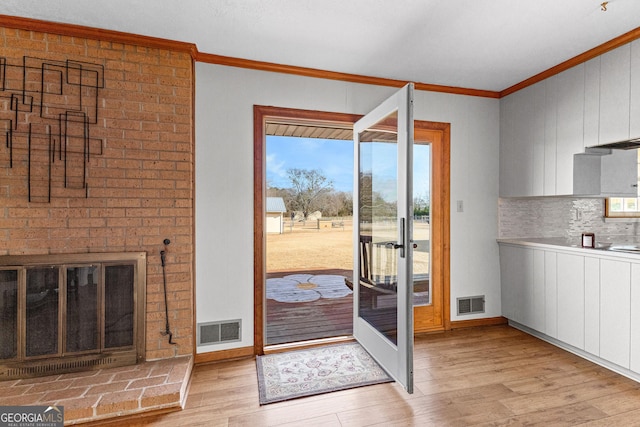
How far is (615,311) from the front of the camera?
96.4 inches

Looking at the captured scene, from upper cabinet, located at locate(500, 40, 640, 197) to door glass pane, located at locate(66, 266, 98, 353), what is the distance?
12.9 feet

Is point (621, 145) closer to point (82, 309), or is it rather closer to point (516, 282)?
point (516, 282)

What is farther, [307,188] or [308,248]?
[308,248]

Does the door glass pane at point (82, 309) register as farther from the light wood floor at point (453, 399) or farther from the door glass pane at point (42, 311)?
the light wood floor at point (453, 399)

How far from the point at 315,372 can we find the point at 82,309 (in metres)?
1.80

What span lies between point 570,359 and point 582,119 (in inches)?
80.2

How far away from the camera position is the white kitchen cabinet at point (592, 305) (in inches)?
101

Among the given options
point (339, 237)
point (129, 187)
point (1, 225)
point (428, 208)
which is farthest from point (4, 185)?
point (339, 237)

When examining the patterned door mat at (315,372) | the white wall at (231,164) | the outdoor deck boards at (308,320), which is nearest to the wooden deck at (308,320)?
the outdoor deck boards at (308,320)

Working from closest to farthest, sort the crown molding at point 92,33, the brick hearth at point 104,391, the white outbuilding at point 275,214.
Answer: the brick hearth at point 104,391, the crown molding at point 92,33, the white outbuilding at point 275,214

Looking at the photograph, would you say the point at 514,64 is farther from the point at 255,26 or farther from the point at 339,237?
the point at 339,237

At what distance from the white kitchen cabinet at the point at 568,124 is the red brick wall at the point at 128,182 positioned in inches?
128

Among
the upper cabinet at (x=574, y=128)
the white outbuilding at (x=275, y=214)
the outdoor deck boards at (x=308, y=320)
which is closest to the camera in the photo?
the upper cabinet at (x=574, y=128)

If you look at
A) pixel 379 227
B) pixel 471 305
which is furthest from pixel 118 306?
pixel 471 305
